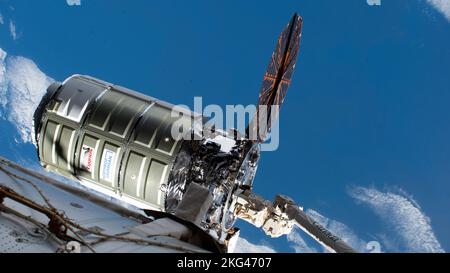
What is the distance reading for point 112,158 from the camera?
9.99 m

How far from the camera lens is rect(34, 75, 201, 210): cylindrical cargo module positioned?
9.73 meters

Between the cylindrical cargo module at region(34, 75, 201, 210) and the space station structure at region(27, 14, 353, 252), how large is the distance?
22 mm

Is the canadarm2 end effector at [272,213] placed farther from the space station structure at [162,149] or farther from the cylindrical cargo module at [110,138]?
the cylindrical cargo module at [110,138]

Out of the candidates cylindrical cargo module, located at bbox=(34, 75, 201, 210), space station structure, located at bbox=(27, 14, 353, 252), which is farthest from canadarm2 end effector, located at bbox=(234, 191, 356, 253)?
cylindrical cargo module, located at bbox=(34, 75, 201, 210)

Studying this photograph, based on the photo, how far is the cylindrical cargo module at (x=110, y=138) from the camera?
31.9 feet

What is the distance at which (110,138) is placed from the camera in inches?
394

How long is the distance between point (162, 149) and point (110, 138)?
1262mm

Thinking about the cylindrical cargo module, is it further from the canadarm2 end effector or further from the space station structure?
the canadarm2 end effector
